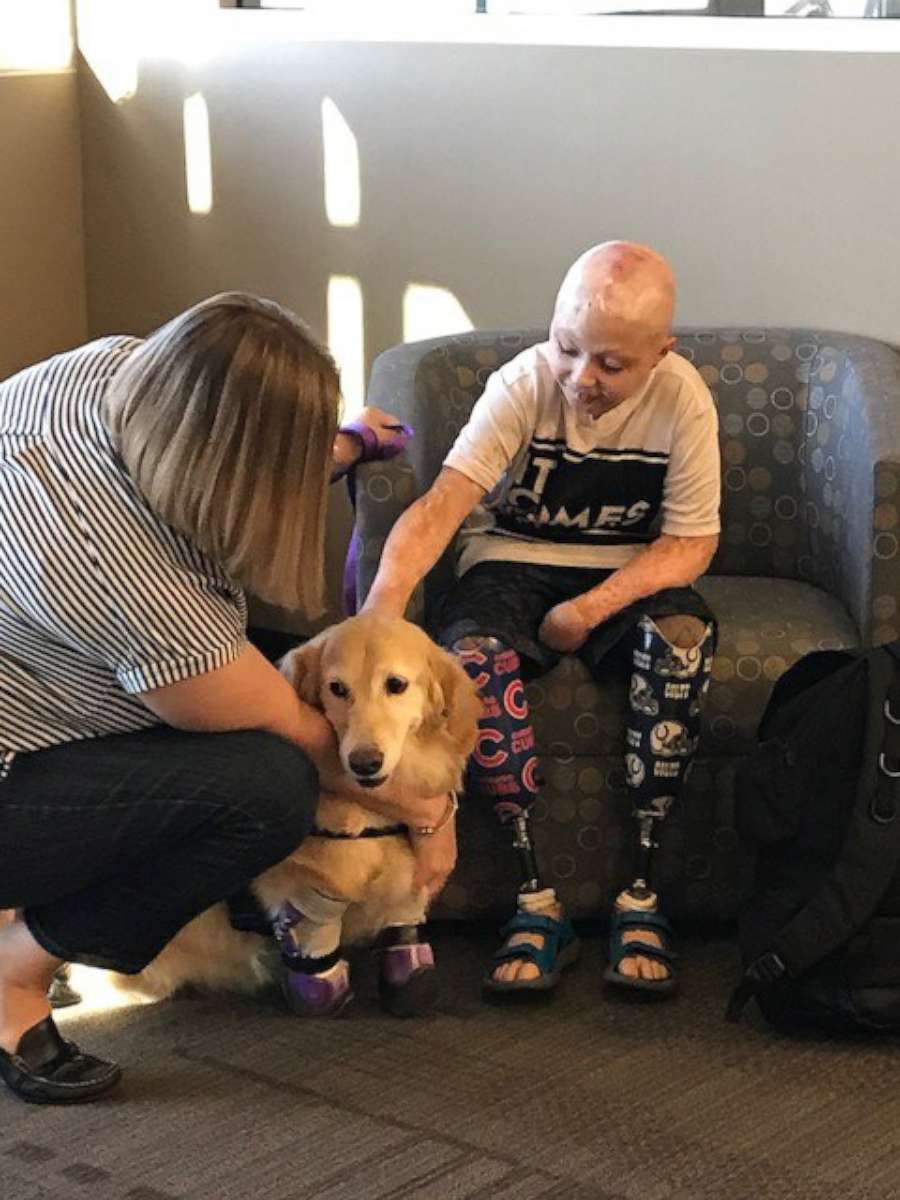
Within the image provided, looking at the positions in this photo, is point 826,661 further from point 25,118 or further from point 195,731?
point 25,118

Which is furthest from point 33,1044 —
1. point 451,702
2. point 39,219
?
Result: point 39,219

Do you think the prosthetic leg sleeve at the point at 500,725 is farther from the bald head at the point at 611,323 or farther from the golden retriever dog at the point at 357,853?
the bald head at the point at 611,323

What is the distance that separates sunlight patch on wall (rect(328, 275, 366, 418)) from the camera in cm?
360

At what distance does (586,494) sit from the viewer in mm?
2631

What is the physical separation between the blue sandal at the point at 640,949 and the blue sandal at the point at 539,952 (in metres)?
0.07

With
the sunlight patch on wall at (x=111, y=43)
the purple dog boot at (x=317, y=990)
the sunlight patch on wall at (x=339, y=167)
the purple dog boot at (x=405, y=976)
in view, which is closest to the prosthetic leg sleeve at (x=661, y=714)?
the purple dog boot at (x=405, y=976)

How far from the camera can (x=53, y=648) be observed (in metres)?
2.00

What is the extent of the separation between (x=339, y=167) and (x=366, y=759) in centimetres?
173

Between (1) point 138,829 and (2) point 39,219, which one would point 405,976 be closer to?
(1) point 138,829

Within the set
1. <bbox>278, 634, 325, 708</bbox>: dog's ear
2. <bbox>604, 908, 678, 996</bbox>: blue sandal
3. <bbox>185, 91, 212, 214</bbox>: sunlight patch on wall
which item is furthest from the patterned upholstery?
<bbox>185, 91, 212, 214</bbox>: sunlight patch on wall

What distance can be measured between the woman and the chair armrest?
0.87m

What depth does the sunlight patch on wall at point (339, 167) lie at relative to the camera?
352cm

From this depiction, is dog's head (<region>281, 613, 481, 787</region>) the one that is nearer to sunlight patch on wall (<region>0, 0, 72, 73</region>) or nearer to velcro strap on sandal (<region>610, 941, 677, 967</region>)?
velcro strap on sandal (<region>610, 941, 677, 967</region>)

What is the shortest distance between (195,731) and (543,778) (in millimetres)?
662
